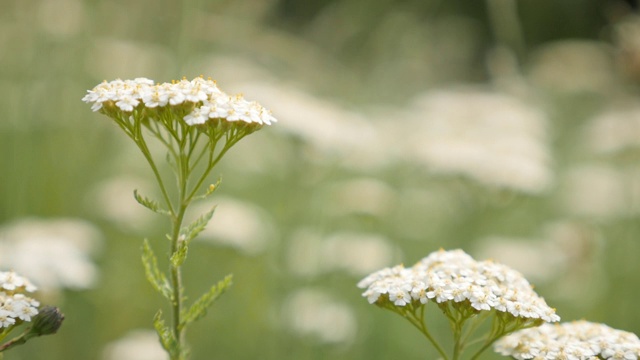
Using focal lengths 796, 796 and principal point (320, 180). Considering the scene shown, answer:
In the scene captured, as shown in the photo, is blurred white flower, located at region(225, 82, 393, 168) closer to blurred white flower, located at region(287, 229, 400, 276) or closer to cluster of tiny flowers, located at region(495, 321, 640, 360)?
blurred white flower, located at region(287, 229, 400, 276)

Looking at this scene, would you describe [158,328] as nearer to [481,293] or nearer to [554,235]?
[481,293]

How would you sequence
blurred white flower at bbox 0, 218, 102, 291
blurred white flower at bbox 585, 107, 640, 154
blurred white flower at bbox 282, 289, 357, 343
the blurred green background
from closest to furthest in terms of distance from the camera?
blurred white flower at bbox 0, 218, 102, 291 → blurred white flower at bbox 282, 289, 357, 343 → the blurred green background → blurred white flower at bbox 585, 107, 640, 154

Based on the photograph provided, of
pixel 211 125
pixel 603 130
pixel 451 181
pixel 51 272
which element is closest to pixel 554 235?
pixel 451 181

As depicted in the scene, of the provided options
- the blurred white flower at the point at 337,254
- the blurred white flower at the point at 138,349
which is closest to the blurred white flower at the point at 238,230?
the blurred white flower at the point at 337,254

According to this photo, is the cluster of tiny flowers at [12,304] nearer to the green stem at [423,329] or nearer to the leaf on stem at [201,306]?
the leaf on stem at [201,306]

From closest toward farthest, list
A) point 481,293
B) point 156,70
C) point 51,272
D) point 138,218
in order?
point 481,293 < point 51,272 < point 138,218 < point 156,70

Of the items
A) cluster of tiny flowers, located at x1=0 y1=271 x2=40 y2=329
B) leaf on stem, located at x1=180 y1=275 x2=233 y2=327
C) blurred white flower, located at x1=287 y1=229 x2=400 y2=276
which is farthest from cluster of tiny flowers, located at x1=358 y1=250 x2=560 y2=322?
blurred white flower, located at x1=287 y1=229 x2=400 y2=276
